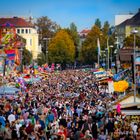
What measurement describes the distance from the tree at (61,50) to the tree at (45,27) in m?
13.4

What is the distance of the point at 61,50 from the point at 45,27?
19883 mm

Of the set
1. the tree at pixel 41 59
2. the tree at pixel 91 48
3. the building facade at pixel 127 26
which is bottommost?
the tree at pixel 41 59

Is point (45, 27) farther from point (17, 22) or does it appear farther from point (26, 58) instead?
point (26, 58)

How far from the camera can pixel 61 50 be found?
13625 centimetres

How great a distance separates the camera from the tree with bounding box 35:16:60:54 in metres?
153

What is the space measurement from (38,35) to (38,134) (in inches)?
5212

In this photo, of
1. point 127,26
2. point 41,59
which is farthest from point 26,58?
point 127,26

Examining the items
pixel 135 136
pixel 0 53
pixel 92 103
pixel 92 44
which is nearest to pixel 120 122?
pixel 135 136

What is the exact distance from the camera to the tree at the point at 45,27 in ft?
501

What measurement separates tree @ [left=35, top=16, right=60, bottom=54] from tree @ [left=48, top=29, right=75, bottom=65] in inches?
529

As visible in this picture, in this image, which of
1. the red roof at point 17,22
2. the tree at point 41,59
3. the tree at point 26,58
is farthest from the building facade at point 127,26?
the tree at point 26,58

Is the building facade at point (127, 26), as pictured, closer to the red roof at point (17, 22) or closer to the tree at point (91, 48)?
the tree at point (91, 48)

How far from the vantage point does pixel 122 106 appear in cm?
2598

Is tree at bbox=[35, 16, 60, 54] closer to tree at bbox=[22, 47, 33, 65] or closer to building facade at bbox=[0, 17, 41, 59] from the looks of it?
building facade at bbox=[0, 17, 41, 59]
